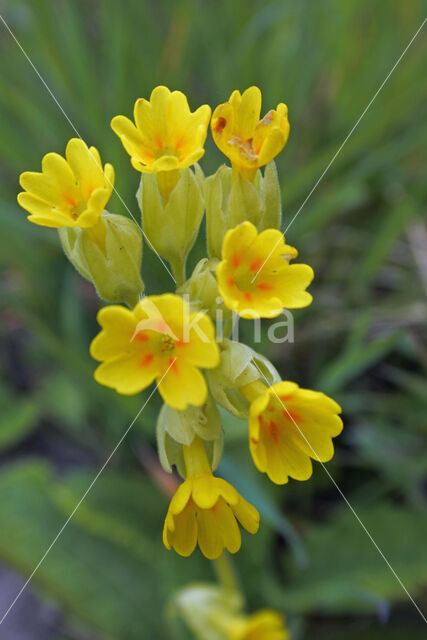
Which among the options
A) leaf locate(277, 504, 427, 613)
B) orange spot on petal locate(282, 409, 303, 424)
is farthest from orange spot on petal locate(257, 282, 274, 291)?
leaf locate(277, 504, 427, 613)

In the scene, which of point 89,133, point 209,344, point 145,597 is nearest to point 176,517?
point 209,344

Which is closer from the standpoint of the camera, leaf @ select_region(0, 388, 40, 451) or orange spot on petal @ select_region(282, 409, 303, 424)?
orange spot on petal @ select_region(282, 409, 303, 424)

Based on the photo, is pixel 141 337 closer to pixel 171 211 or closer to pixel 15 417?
pixel 171 211

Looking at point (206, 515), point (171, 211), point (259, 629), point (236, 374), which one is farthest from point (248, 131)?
point (259, 629)

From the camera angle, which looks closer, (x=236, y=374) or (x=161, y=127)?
(x=236, y=374)

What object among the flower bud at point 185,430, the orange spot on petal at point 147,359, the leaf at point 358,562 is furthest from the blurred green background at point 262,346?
the orange spot on petal at point 147,359

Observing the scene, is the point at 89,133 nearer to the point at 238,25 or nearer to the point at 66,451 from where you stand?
the point at 238,25

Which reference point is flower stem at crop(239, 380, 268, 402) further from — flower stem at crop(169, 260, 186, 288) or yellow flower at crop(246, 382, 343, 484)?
flower stem at crop(169, 260, 186, 288)
